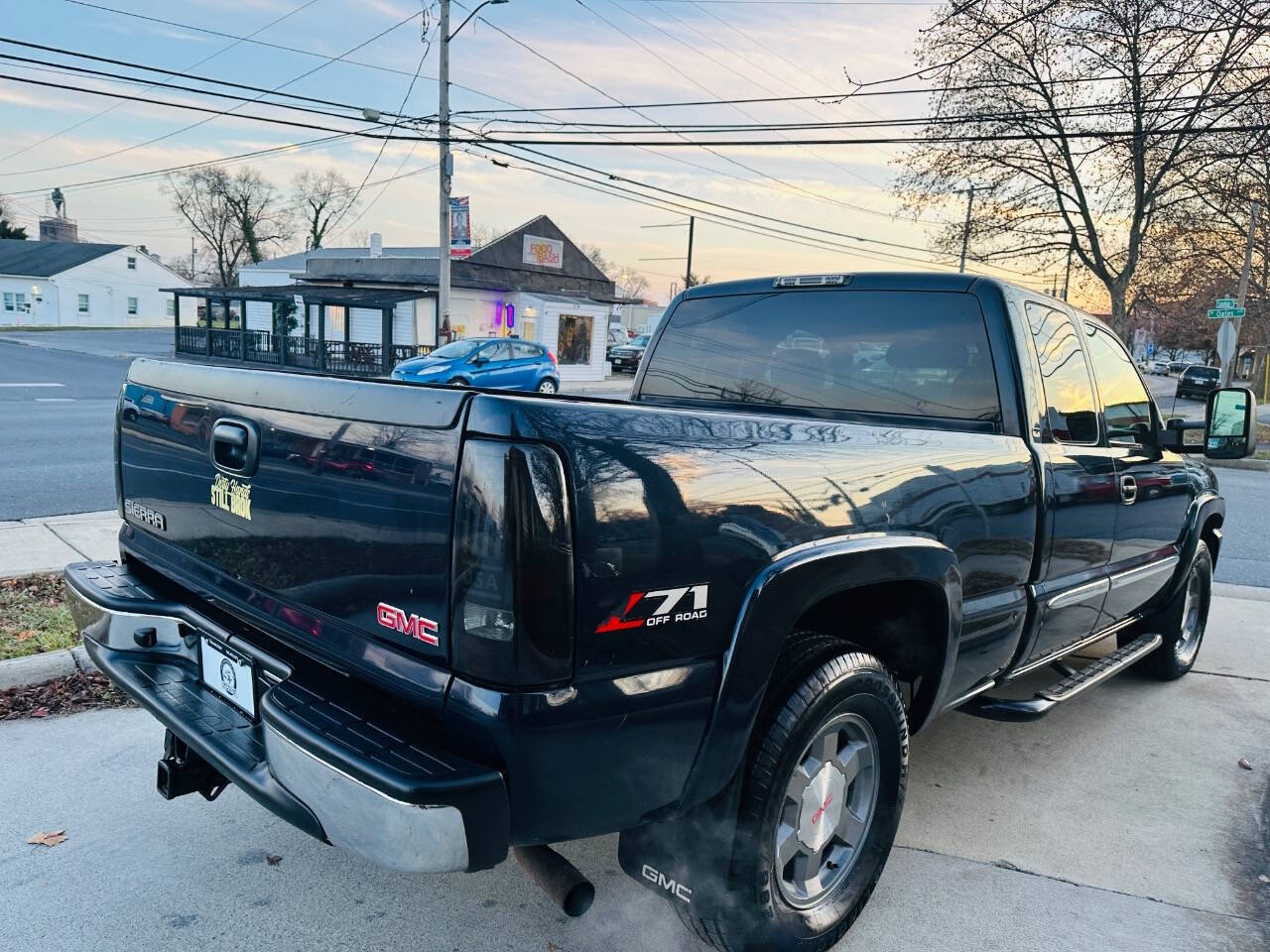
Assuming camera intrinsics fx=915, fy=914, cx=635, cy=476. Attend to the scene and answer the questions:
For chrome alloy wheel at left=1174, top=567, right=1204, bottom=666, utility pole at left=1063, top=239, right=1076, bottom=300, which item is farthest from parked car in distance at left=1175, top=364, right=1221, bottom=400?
chrome alloy wheel at left=1174, top=567, right=1204, bottom=666

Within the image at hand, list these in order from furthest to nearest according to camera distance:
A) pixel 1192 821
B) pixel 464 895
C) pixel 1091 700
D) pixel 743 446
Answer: pixel 1091 700 < pixel 1192 821 < pixel 464 895 < pixel 743 446

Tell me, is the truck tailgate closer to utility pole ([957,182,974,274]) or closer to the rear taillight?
the rear taillight

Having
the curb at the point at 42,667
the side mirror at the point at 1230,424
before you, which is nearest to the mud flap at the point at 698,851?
the curb at the point at 42,667

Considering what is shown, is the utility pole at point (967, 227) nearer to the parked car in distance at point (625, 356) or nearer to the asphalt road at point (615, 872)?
the parked car in distance at point (625, 356)

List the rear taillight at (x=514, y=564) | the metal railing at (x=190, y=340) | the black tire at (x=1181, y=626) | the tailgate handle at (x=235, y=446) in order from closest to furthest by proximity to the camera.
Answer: the rear taillight at (x=514, y=564), the tailgate handle at (x=235, y=446), the black tire at (x=1181, y=626), the metal railing at (x=190, y=340)

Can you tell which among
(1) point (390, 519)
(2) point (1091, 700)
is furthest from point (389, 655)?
(2) point (1091, 700)

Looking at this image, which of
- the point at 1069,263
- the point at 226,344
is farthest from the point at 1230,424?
the point at 226,344

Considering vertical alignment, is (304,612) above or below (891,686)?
above

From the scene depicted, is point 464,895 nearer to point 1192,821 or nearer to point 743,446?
point 743,446

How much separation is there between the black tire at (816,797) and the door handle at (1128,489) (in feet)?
5.92

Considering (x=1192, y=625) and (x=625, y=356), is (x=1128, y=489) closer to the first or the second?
(x=1192, y=625)

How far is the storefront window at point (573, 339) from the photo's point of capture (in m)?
36.8

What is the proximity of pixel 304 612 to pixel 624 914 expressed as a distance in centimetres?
134

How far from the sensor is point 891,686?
Answer: 2.62 m
